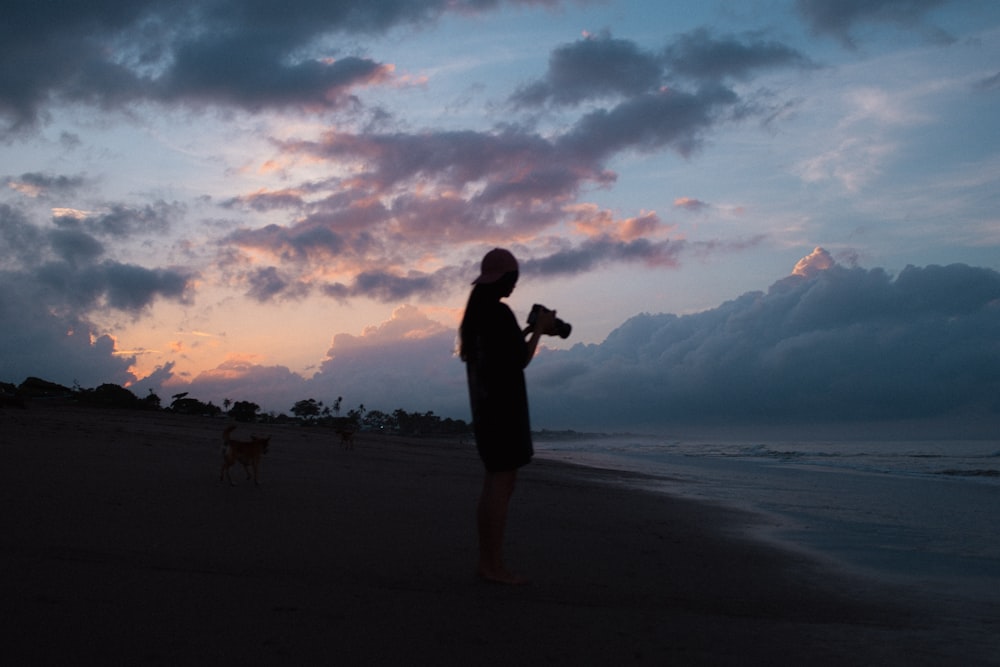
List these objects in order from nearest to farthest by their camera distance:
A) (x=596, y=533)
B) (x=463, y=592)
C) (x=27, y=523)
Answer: (x=463, y=592), (x=27, y=523), (x=596, y=533)

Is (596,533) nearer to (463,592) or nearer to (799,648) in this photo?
(463,592)

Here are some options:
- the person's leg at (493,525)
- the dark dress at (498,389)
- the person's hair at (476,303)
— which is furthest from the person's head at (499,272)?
the person's leg at (493,525)

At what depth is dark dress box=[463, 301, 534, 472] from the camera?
3.85 metres

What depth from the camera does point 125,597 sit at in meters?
2.91

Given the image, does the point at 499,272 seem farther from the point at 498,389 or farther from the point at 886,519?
the point at 886,519

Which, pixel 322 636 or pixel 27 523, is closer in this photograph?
pixel 322 636

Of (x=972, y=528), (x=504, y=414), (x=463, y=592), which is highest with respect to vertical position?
(x=504, y=414)

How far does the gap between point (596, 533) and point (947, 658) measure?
11.5 feet

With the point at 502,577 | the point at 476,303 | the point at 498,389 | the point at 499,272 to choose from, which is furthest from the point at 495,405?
the point at 502,577

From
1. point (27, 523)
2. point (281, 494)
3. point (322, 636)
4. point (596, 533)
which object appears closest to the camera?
point (322, 636)

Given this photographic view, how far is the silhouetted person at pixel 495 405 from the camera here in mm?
3838

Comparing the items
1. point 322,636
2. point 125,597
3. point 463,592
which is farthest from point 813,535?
point 125,597

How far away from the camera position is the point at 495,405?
3.88 m

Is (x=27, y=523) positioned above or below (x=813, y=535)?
above
